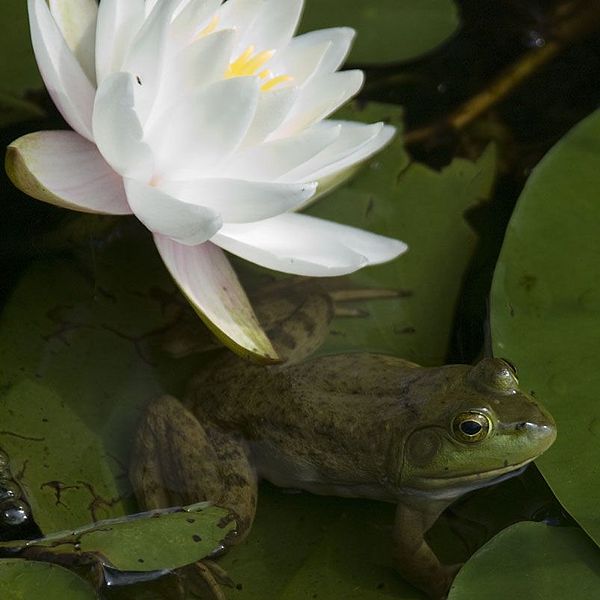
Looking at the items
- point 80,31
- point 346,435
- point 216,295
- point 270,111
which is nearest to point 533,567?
point 346,435

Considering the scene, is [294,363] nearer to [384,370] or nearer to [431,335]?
[384,370]

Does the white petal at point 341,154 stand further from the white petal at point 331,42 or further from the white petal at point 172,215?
the white petal at point 172,215

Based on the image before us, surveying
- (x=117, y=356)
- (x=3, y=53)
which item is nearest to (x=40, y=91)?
(x=3, y=53)

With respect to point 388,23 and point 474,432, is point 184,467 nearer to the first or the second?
point 474,432

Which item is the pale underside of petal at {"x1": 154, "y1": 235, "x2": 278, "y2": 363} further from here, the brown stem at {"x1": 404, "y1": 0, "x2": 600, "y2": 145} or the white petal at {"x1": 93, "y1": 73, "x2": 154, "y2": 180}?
the brown stem at {"x1": 404, "y1": 0, "x2": 600, "y2": 145}

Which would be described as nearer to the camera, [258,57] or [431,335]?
[258,57]

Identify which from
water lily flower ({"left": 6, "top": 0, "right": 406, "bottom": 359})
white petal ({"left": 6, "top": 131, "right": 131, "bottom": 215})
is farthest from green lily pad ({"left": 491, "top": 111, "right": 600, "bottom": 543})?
white petal ({"left": 6, "top": 131, "right": 131, "bottom": 215})

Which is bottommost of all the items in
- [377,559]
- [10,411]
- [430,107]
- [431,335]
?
[377,559]

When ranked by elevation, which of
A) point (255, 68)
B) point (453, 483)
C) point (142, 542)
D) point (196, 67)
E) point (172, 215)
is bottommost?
point (453, 483)
